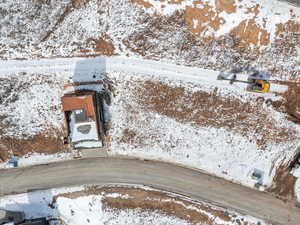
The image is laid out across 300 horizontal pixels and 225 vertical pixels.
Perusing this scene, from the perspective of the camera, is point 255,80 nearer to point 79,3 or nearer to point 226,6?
point 226,6

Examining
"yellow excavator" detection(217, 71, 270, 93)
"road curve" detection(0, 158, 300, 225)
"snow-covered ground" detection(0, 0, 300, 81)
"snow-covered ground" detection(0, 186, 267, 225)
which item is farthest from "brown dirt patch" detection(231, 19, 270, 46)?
"snow-covered ground" detection(0, 186, 267, 225)

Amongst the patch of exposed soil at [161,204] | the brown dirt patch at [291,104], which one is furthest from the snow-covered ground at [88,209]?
the brown dirt patch at [291,104]

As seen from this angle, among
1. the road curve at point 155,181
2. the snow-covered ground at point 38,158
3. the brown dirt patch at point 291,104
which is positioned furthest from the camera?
the snow-covered ground at point 38,158

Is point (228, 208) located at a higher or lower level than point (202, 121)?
lower

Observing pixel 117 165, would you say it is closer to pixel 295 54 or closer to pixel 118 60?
pixel 118 60

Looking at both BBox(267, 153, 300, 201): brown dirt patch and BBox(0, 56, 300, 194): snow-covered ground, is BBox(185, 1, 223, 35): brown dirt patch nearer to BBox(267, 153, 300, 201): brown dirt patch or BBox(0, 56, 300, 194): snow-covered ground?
BBox(0, 56, 300, 194): snow-covered ground

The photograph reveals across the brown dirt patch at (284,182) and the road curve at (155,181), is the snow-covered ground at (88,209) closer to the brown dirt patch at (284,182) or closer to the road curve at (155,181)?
the road curve at (155,181)

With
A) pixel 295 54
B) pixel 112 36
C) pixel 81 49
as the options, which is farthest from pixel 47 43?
pixel 295 54
